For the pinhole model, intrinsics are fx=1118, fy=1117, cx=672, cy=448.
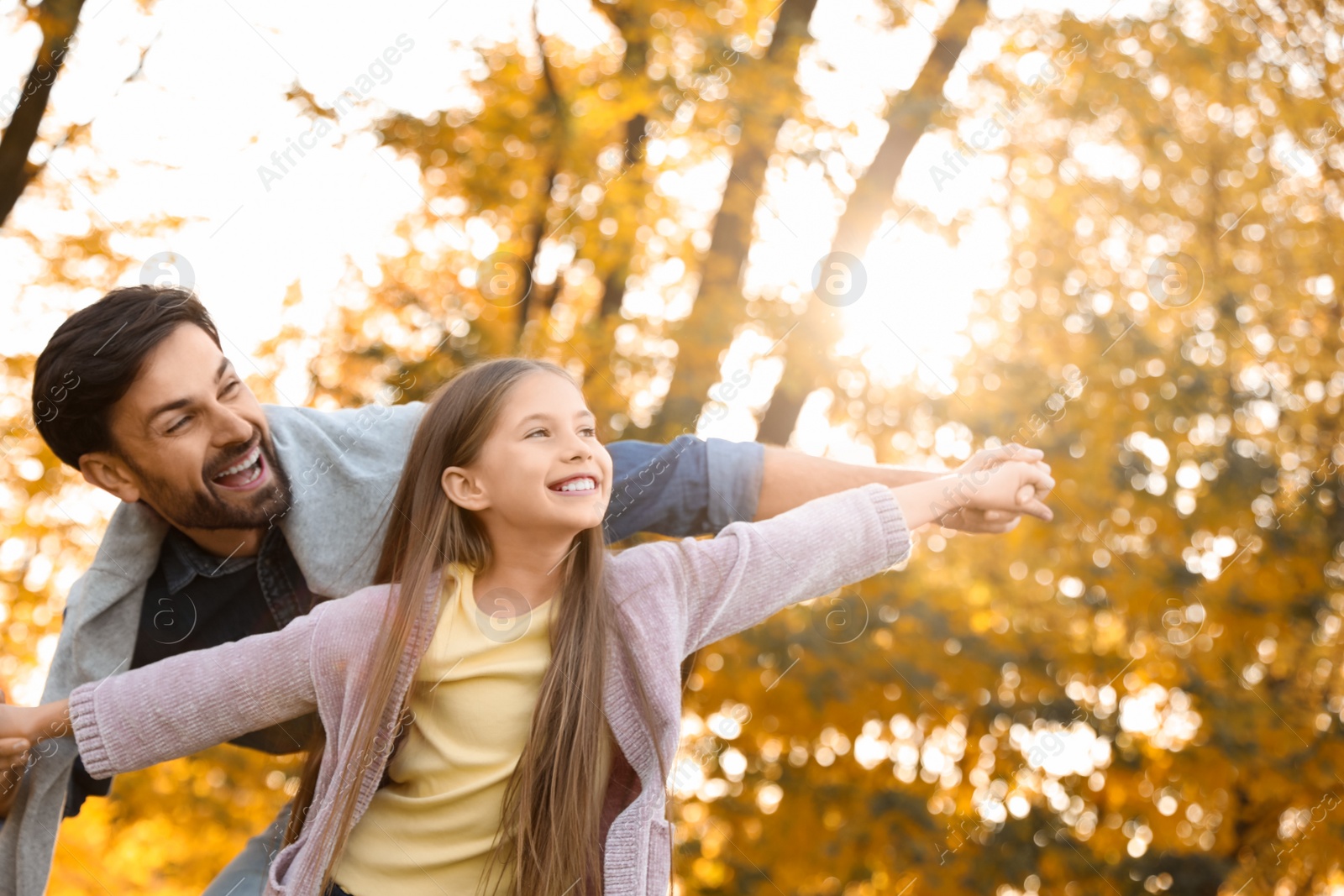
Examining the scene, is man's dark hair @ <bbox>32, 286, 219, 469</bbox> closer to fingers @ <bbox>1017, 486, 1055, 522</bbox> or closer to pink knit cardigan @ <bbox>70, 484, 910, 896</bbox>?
pink knit cardigan @ <bbox>70, 484, 910, 896</bbox>

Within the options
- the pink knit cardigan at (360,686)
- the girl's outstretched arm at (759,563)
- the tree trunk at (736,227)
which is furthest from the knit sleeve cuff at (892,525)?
the tree trunk at (736,227)

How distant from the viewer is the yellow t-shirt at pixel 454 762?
5.64 feet

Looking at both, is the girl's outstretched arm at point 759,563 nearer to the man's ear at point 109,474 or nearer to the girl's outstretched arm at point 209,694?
the girl's outstretched arm at point 209,694

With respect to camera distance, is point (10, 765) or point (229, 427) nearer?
point (10, 765)

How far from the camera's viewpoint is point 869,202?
4145mm

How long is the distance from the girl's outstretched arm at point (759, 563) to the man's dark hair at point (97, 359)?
0.91 m

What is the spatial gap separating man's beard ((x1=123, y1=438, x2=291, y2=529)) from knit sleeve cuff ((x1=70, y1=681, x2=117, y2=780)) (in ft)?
1.19

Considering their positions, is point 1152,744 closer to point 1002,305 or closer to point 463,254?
point 1002,305

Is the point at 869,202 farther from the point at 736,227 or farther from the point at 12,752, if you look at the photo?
the point at 12,752

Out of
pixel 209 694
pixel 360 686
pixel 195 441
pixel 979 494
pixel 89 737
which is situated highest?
pixel 979 494

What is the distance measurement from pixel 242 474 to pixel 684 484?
31.8 inches

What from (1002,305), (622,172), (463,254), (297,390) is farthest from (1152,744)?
(297,390)

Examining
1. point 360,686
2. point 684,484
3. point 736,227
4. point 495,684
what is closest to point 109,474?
point 360,686

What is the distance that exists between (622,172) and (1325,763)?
3.37 m
